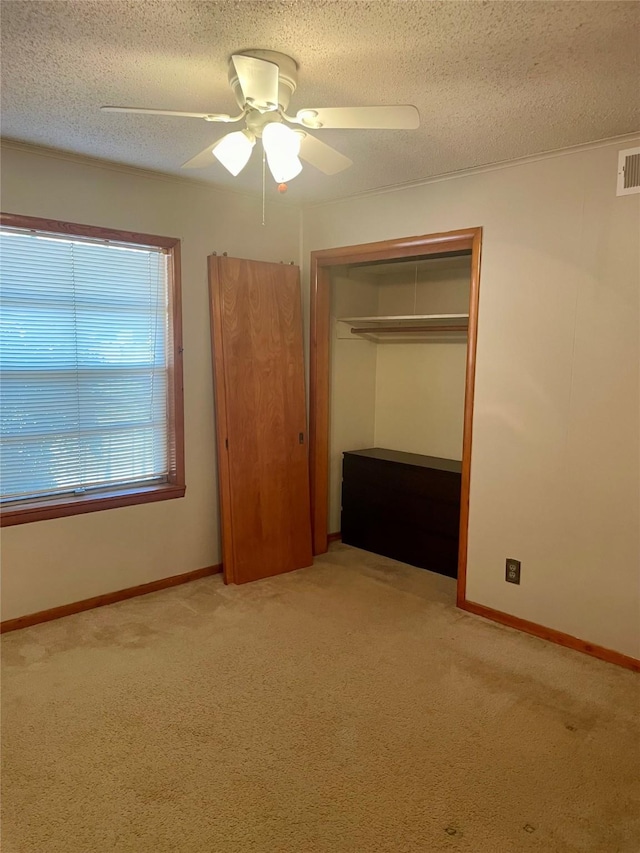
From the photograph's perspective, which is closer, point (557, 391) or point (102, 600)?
point (557, 391)

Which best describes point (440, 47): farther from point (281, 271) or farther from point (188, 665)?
point (188, 665)

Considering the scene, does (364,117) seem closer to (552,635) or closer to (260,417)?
(260,417)

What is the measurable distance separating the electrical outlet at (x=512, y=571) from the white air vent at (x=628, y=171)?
6.43ft

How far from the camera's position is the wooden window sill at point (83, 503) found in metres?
3.14

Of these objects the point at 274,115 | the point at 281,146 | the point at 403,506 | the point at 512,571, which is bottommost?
the point at 512,571

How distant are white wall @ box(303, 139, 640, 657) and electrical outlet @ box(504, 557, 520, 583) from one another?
0.13 ft

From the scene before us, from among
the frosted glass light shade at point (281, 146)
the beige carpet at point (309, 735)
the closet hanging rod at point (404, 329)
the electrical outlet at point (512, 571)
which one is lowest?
the beige carpet at point (309, 735)

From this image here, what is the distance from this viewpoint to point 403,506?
13.9ft

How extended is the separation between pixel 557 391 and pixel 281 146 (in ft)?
6.18

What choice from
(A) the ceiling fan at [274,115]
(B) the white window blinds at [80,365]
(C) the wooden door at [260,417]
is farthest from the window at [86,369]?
(A) the ceiling fan at [274,115]

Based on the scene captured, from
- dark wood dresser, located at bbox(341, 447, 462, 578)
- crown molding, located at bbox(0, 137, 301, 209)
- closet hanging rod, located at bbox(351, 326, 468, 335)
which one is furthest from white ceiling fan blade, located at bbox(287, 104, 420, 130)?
dark wood dresser, located at bbox(341, 447, 462, 578)

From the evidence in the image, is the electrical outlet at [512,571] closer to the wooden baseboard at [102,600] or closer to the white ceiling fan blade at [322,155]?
the wooden baseboard at [102,600]

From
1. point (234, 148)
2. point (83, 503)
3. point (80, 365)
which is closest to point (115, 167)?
point (80, 365)

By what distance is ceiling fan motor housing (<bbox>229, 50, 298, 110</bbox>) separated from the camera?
1.99 metres
